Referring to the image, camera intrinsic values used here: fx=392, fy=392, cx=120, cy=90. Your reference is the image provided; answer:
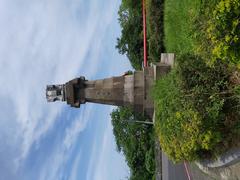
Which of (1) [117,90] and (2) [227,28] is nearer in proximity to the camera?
(2) [227,28]

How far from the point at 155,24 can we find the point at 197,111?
13.7 meters

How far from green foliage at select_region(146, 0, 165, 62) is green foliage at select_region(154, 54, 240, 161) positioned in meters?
12.0

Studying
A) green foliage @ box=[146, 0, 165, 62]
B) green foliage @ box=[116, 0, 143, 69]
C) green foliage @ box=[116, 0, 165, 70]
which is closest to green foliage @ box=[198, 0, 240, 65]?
green foliage @ box=[146, 0, 165, 62]

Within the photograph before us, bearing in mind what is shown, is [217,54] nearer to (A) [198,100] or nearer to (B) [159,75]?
(A) [198,100]

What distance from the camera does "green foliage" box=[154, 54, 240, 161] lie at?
28.8 feet

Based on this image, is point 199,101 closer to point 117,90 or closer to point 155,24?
point 117,90

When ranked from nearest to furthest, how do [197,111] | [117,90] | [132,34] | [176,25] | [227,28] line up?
[227,28]
[197,111]
[117,90]
[176,25]
[132,34]

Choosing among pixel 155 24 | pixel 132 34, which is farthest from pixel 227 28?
pixel 132 34

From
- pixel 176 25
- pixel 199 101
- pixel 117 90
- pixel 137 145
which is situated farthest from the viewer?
pixel 137 145

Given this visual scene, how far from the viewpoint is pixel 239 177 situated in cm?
938

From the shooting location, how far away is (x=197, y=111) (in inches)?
348

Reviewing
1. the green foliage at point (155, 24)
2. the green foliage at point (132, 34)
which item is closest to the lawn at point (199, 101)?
the green foliage at point (155, 24)

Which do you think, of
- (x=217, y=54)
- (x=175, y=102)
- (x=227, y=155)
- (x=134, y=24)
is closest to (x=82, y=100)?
(x=175, y=102)

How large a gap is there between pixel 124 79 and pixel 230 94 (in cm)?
612
